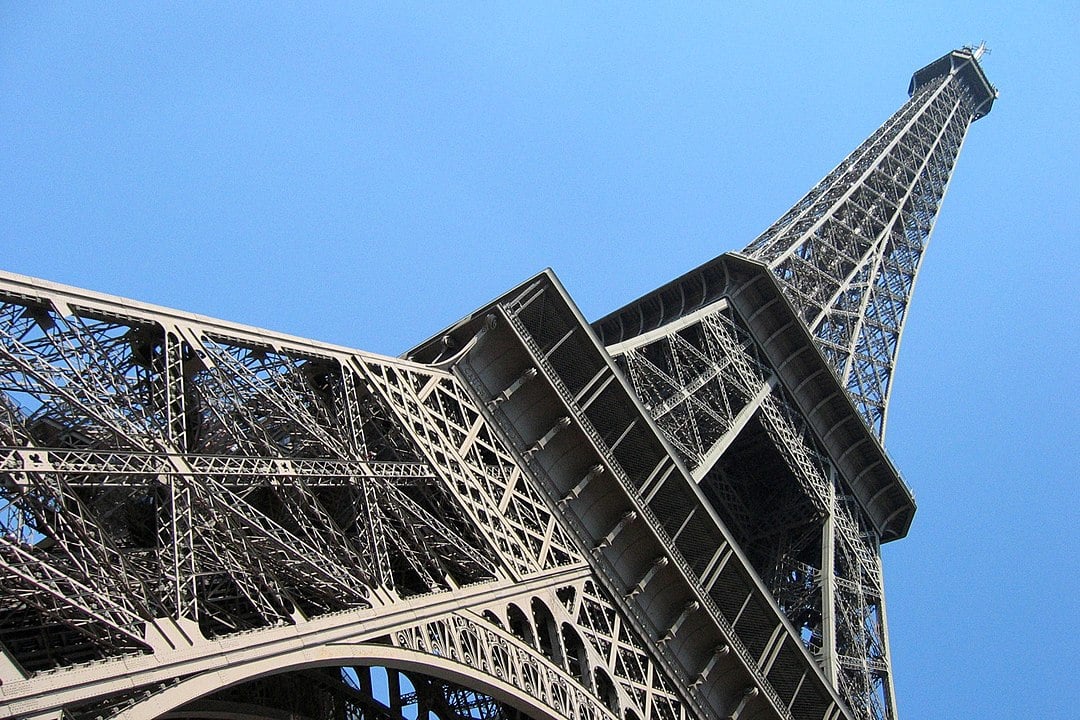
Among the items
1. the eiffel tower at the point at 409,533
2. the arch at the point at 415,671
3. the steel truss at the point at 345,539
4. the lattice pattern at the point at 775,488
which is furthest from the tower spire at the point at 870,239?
the arch at the point at 415,671

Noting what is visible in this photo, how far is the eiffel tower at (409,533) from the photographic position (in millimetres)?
13836

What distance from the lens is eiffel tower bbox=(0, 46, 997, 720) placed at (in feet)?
45.4

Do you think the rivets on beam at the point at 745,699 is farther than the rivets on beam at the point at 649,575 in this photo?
Yes

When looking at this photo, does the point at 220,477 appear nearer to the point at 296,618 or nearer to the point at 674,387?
the point at 296,618

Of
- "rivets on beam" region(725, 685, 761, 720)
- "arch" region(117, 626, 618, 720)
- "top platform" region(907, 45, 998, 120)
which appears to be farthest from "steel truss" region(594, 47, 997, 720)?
"top platform" region(907, 45, 998, 120)

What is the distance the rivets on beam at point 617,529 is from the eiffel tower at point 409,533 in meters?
0.05

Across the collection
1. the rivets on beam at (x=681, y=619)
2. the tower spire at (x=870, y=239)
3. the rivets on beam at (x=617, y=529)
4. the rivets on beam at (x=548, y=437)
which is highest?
the tower spire at (x=870, y=239)

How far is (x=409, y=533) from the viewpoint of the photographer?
1953 centimetres

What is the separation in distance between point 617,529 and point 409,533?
643 cm

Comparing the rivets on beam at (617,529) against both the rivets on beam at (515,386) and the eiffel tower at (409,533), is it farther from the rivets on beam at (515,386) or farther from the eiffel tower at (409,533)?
the rivets on beam at (515,386)

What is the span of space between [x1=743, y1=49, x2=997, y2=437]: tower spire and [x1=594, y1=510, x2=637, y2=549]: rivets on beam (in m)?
19.3

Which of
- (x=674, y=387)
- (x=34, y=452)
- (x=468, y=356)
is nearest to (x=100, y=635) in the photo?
(x=34, y=452)

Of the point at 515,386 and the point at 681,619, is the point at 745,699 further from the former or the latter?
the point at 515,386

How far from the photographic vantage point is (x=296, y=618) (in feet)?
49.7
